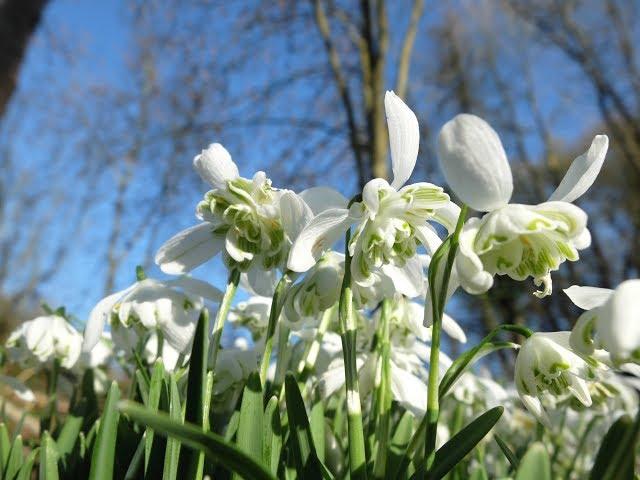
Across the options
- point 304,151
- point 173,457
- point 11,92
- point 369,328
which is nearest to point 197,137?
point 304,151

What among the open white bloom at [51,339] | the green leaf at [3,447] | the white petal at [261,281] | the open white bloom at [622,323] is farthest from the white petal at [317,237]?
the open white bloom at [51,339]

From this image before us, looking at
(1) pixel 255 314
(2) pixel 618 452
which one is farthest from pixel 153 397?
(2) pixel 618 452

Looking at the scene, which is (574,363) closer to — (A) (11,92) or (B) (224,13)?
(A) (11,92)

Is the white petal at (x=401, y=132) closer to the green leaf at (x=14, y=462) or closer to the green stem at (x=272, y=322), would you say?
the green stem at (x=272, y=322)

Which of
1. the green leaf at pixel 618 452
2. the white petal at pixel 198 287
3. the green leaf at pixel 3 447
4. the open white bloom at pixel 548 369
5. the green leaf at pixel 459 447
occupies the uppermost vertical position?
the white petal at pixel 198 287

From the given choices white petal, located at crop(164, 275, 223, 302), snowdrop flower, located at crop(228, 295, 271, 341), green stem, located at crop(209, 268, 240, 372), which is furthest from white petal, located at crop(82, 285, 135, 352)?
snowdrop flower, located at crop(228, 295, 271, 341)

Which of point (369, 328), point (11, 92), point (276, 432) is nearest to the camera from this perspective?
point (276, 432)

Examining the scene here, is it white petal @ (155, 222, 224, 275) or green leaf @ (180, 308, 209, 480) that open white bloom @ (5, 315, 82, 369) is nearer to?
white petal @ (155, 222, 224, 275)
